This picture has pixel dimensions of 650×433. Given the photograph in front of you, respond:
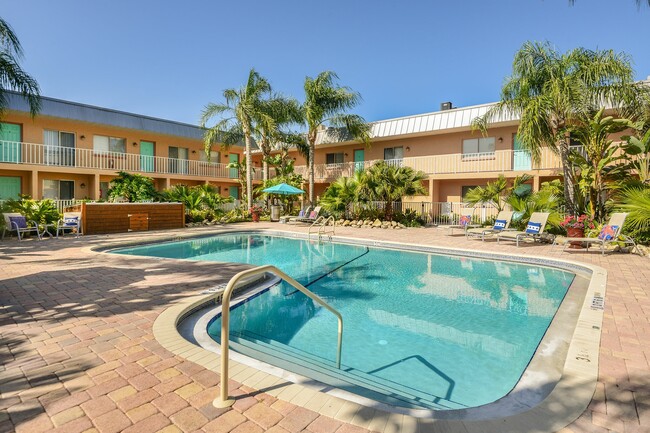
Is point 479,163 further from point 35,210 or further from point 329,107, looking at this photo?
point 35,210

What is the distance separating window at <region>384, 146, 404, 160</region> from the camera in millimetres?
24703


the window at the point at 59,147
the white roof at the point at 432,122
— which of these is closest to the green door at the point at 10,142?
the window at the point at 59,147

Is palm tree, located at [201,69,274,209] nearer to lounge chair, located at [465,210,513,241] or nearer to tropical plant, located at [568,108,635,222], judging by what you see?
lounge chair, located at [465,210,513,241]

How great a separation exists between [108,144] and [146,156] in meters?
2.81

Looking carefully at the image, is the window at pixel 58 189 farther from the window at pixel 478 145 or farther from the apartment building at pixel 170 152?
the window at pixel 478 145

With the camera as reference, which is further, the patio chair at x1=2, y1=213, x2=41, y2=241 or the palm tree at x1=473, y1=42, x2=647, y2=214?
the palm tree at x1=473, y1=42, x2=647, y2=214

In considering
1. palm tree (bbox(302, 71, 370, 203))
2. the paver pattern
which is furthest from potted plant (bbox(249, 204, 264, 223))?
the paver pattern

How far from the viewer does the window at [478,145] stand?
2097cm

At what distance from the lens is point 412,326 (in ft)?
17.6

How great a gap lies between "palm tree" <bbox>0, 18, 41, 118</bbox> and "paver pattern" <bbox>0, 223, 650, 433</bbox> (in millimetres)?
9012

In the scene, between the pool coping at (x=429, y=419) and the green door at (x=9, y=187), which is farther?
the green door at (x=9, y=187)

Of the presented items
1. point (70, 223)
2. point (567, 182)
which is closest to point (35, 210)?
point (70, 223)

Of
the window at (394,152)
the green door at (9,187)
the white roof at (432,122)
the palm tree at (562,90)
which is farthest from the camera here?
the window at (394,152)

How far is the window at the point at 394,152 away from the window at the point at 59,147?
19.5 metres
